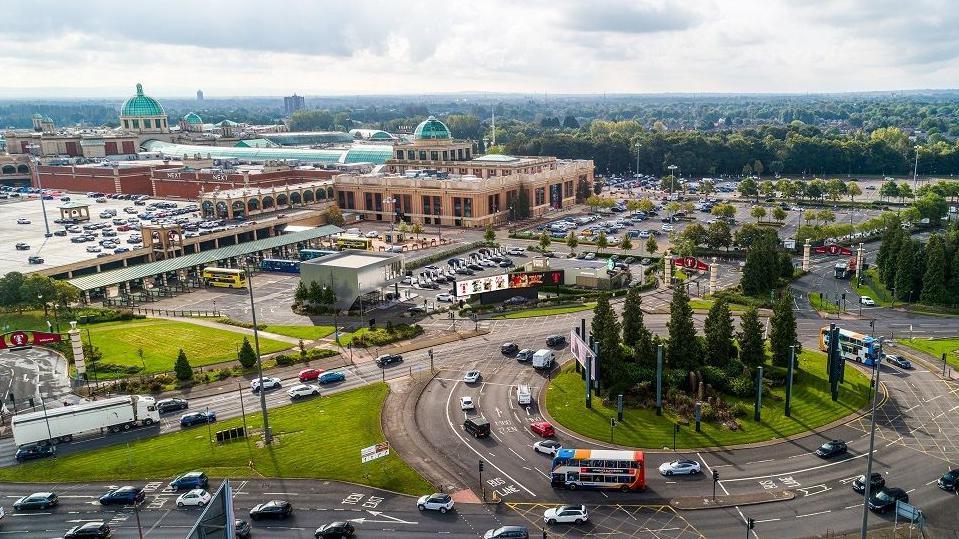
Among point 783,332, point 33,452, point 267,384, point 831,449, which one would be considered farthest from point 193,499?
point 783,332

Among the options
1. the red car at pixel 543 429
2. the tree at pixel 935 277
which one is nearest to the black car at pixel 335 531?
the red car at pixel 543 429

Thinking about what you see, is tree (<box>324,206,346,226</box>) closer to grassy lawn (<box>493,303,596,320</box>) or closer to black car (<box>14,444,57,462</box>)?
grassy lawn (<box>493,303,596,320</box>)

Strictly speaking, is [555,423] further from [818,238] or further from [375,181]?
A: [375,181]

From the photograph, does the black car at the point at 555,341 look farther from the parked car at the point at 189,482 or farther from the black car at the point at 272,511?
the parked car at the point at 189,482

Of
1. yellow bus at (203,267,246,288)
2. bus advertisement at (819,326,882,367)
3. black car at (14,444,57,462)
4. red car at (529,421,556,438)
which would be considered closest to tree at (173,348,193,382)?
black car at (14,444,57,462)

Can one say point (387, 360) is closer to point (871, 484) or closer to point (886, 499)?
point (871, 484)

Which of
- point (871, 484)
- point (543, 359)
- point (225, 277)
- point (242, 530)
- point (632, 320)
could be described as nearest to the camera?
point (242, 530)
